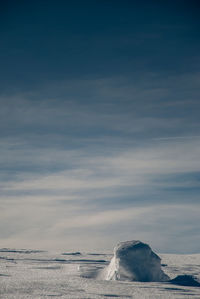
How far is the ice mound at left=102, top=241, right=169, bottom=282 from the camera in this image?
12648mm

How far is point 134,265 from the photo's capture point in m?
13.0

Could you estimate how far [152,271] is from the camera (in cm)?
1291

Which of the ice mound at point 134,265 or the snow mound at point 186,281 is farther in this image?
the ice mound at point 134,265

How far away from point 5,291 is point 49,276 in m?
3.46

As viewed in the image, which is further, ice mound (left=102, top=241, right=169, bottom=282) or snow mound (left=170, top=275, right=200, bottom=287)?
ice mound (left=102, top=241, right=169, bottom=282)

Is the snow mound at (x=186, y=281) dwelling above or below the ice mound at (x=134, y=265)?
below

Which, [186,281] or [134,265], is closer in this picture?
[186,281]

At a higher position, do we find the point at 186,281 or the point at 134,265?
the point at 134,265

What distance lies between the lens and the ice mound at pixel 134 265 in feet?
41.5

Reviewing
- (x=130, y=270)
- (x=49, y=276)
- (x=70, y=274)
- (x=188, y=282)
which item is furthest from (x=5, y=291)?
(x=188, y=282)

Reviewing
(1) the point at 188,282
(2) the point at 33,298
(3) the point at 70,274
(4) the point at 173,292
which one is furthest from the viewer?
(3) the point at 70,274

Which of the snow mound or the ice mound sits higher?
the ice mound

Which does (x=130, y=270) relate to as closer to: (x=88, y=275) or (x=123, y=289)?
(x=88, y=275)

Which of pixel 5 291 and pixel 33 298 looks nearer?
pixel 33 298
